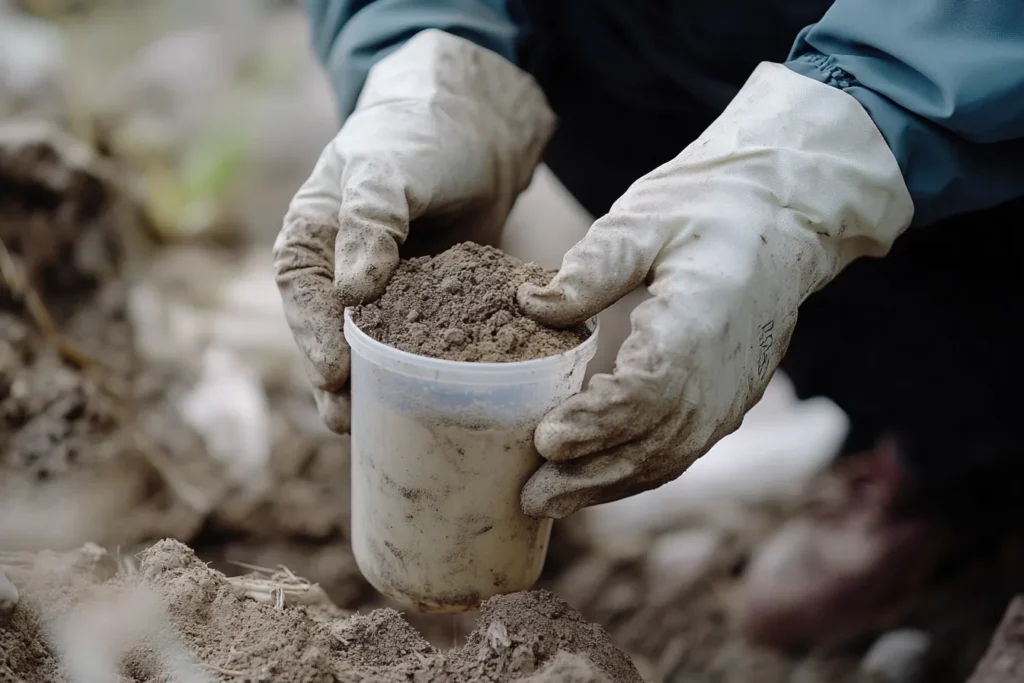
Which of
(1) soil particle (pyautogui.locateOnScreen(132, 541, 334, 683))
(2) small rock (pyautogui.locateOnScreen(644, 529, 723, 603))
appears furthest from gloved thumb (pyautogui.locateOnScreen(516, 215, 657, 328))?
(2) small rock (pyautogui.locateOnScreen(644, 529, 723, 603))

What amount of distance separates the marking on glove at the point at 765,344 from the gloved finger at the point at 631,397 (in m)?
0.13

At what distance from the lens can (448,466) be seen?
1.03 m

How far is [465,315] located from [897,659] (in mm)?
1319

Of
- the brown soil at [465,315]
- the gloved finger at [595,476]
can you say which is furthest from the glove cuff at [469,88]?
the gloved finger at [595,476]

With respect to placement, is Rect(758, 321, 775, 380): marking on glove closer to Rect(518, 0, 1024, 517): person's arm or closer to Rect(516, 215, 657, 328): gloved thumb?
Rect(518, 0, 1024, 517): person's arm

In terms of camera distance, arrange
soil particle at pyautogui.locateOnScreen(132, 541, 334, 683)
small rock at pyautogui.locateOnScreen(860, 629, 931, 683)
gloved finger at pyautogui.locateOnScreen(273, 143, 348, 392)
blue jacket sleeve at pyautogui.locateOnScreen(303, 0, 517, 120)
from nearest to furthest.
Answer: soil particle at pyautogui.locateOnScreen(132, 541, 334, 683) → gloved finger at pyautogui.locateOnScreen(273, 143, 348, 392) → blue jacket sleeve at pyautogui.locateOnScreen(303, 0, 517, 120) → small rock at pyautogui.locateOnScreen(860, 629, 931, 683)

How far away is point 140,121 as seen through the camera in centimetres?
287

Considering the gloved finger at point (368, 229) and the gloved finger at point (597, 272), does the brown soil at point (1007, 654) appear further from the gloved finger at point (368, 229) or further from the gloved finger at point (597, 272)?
the gloved finger at point (368, 229)

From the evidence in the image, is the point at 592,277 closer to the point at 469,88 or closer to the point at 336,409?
the point at 336,409

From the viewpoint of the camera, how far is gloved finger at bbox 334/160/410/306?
3.54 ft

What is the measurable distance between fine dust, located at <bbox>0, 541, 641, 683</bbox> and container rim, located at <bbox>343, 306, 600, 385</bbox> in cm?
26

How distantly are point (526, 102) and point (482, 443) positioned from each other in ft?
2.34

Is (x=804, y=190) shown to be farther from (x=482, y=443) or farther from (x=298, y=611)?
(x=298, y=611)

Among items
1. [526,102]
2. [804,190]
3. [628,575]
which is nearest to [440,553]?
[804,190]
